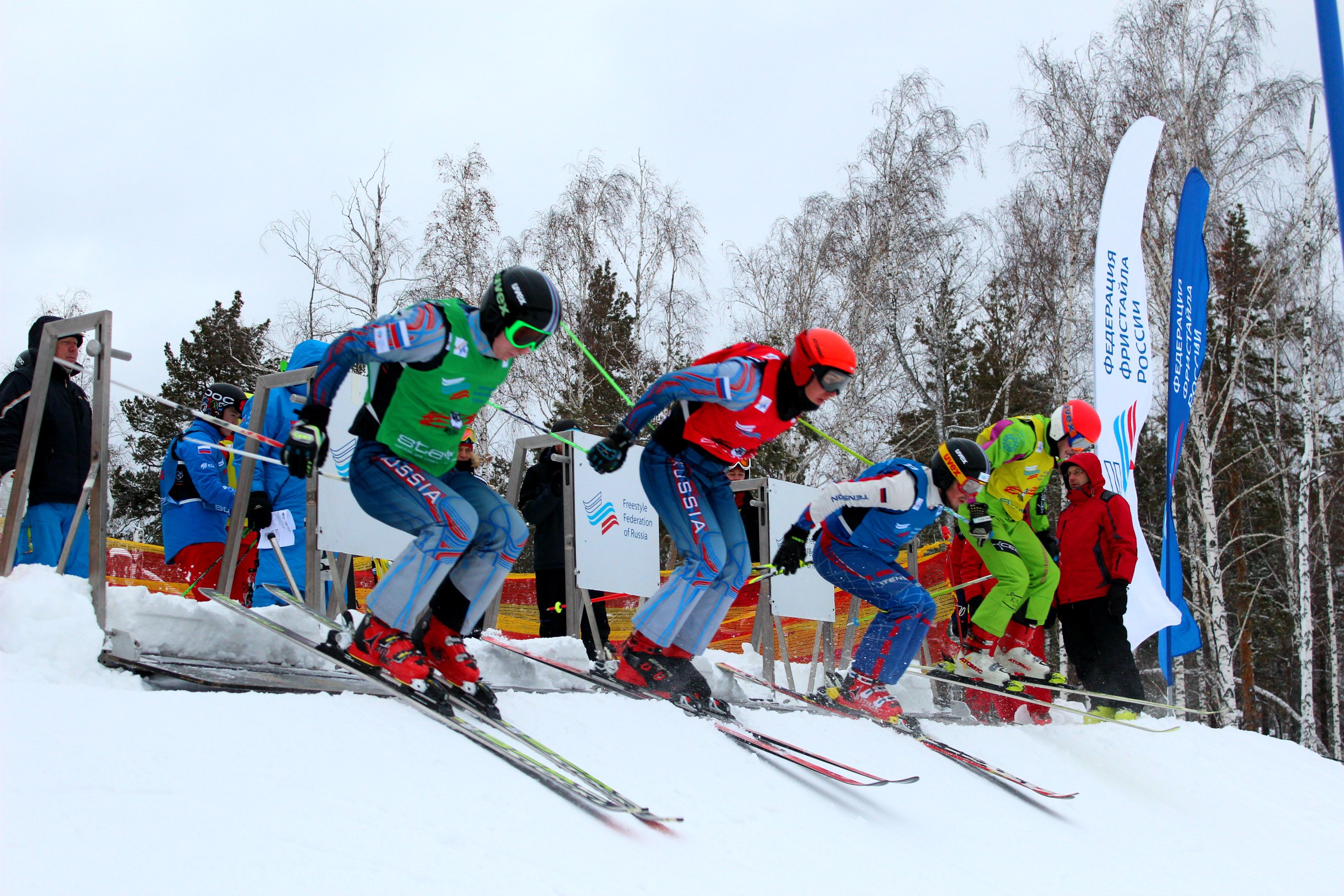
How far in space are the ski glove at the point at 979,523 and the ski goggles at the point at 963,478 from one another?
0.81 metres

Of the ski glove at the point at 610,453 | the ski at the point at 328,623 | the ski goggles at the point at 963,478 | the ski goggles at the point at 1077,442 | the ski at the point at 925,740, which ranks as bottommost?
the ski at the point at 925,740

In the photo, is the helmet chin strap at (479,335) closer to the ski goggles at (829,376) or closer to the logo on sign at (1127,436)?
the ski goggles at (829,376)

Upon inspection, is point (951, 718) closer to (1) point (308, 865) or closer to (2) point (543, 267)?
(1) point (308, 865)

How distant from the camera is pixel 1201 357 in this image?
40.1 feet

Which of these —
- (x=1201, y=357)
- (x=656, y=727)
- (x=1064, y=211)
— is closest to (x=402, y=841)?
(x=656, y=727)

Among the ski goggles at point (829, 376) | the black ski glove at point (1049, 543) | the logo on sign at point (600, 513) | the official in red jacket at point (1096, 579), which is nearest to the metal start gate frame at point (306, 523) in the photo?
the logo on sign at point (600, 513)

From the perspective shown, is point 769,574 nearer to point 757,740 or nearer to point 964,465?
point 964,465

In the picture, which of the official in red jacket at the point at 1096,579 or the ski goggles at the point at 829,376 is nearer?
the ski goggles at the point at 829,376

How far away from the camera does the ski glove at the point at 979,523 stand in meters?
7.08

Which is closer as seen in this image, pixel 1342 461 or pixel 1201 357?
pixel 1201 357

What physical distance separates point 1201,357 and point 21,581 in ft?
40.4

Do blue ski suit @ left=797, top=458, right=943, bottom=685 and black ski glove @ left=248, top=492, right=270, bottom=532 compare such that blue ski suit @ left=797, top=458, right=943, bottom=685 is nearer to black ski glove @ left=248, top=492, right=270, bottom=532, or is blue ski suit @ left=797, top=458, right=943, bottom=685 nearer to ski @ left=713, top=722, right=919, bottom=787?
ski @ left=713, top=722, right=919, bottom=787

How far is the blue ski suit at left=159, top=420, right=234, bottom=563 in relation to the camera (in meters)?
6.13

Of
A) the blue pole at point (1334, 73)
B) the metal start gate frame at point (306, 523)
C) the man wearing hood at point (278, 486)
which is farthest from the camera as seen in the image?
the man wearing hood at point (278, 486)
